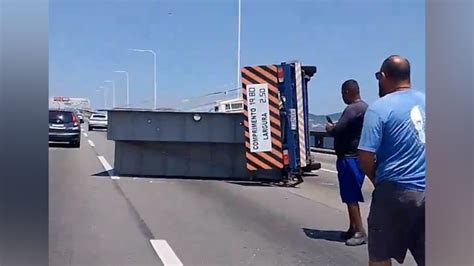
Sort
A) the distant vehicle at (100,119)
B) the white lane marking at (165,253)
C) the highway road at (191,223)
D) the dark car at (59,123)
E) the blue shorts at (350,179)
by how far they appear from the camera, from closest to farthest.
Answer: the dark car at (59,123)
the white lane marking at (165,253)
the highway road at (191,223)
the blue shorts at (350,179)
the distant vehicle at (100,119)

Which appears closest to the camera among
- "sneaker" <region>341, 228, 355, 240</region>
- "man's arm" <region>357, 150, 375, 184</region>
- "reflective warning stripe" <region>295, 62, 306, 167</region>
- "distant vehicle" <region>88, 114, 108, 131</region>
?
"man's arm" <region>357, 150, 375, 184</region>

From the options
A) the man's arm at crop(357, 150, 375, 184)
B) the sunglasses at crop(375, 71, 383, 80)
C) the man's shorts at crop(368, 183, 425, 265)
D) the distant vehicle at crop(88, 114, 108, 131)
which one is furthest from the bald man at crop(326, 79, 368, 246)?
the distant vehicle at crop(88, 114, 108, 131)

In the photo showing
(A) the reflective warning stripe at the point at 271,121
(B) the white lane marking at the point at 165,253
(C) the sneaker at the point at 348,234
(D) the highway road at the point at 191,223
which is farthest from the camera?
(A) the reflective warning stripe at the point at 271,121

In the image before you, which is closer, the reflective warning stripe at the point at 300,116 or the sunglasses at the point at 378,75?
the sunglasses at the point at 378,75

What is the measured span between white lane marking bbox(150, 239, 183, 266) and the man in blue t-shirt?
6.60ft

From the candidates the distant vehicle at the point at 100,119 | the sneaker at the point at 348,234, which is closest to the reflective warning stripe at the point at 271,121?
the distant vehicle at the point at 100,119

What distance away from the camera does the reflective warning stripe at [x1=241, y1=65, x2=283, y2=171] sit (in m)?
8.84

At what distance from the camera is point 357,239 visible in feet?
17.9

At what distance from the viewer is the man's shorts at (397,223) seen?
2.92 m

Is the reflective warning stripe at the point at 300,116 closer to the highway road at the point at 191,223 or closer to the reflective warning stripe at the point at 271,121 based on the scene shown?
the reflective warning stripe at the point at 271,121

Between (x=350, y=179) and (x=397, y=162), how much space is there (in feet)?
8.22

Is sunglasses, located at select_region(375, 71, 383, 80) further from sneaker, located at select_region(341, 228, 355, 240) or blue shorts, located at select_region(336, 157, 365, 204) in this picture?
sneaker, located at select_region(341, 228, 355, 240)
